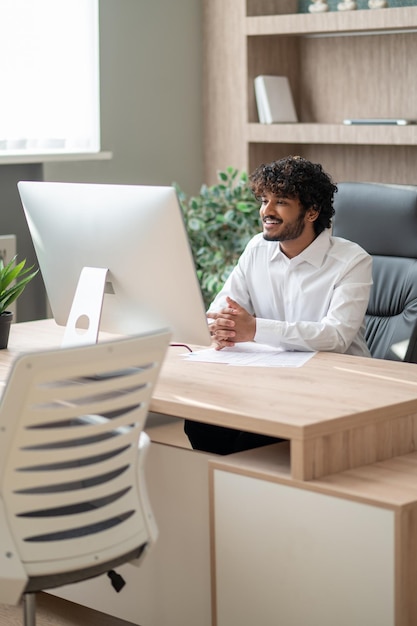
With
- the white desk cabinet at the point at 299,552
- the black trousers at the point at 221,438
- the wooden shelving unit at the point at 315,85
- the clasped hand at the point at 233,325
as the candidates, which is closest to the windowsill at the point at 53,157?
the wooden shelving unit at the point at 315,85

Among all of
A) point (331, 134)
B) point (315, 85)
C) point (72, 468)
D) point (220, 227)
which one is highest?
point (315, 85)

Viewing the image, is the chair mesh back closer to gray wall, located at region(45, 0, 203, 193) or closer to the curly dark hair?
the curly dark hair

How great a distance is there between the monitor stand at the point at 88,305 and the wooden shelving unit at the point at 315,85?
2.10m

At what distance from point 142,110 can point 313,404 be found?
2.99 meters

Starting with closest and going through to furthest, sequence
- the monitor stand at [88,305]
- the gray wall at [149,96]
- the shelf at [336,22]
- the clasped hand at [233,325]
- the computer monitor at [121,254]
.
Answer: the computer monitor at [121,254] → the monitor stand at [88,305] → the clasped hand at [233,325] → the shelf at [336,22] → the gray wall at [149,96]

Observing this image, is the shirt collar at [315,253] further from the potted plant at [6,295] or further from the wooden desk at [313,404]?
the potted plant at [6,295]

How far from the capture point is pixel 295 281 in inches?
123

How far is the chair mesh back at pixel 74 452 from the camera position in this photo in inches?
75.6

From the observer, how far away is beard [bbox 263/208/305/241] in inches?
123

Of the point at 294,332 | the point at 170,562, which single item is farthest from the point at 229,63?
the point at 170,562

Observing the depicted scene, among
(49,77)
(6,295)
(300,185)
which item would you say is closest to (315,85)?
(49,77)

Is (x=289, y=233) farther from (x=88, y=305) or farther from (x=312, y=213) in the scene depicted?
(x=88, y=305)

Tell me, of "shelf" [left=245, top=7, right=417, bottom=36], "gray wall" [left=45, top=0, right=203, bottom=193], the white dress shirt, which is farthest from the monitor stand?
"shelf" [left=245, top=7, right=417, bottom=36]

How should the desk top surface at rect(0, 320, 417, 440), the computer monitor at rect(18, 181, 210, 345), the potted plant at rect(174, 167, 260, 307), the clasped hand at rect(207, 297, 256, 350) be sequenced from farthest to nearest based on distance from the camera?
the potted plant at rect(174, 167, 260, 307) < the clasped hand at rect(207, 297, 256, 350) < the computer monitor at rect(18, 181, 210, 345) < the desk top surface at rect(0, 320, 417, 440)
